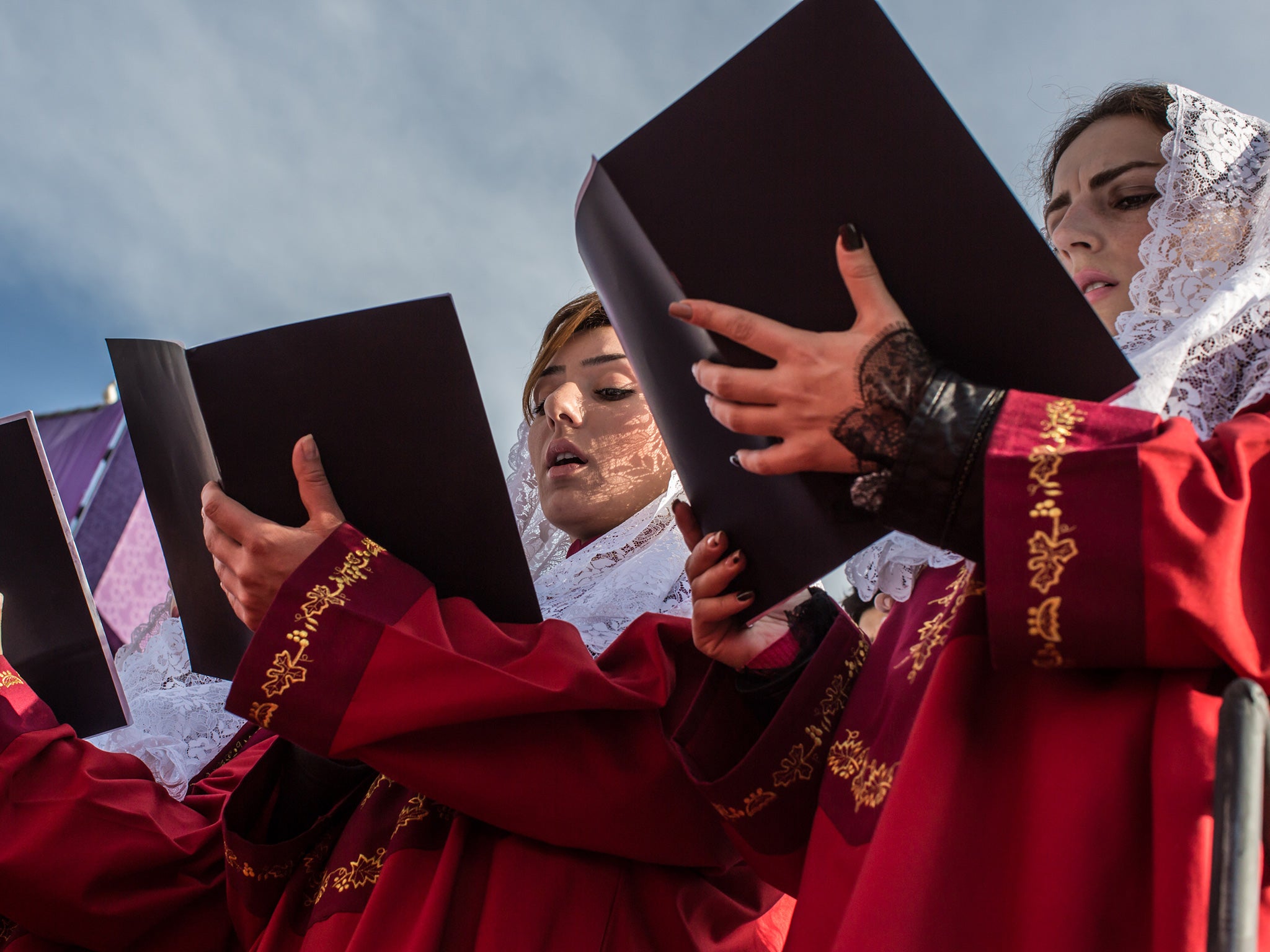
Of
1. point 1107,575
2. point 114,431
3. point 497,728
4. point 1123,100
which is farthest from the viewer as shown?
point 114,431

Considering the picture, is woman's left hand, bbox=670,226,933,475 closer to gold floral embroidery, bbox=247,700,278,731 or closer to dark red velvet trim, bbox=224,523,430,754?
dark red velvet trim, bbox=224,523,430,754

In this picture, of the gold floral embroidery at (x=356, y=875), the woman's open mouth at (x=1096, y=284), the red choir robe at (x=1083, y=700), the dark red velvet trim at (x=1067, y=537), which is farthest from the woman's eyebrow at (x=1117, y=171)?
the gold floral embroidery at (x=356, y=875)

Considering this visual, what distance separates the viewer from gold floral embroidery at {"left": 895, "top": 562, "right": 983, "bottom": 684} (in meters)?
1.15

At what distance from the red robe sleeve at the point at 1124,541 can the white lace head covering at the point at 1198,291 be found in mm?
288

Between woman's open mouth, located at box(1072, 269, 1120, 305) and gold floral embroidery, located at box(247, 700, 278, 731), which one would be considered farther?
woman's open mouth, located at box(1072, 269, 1120, 305)

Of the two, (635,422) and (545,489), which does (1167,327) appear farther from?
(545,489)

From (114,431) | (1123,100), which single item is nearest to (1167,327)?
(1123,100)

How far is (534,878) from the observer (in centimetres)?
143

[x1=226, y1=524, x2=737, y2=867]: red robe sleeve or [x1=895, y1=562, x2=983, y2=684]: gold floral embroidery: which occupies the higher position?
[x1=226, y1=524, x2=737, y2=867]: red robe sleeve

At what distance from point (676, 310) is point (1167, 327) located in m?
0.70

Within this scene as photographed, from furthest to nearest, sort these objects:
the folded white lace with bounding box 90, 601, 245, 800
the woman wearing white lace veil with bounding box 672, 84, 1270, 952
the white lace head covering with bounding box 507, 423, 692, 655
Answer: the folded white lace with bounding box 90, 601, 245, 800
the white lace head covering with bounding box 507, 423, 692, 655
the woman wearing white lace veil with bounding box 672, 84, 1270, 952

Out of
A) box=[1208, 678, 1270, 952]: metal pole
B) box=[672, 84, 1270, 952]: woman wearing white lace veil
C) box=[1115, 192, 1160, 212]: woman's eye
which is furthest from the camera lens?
box=[1115, 192, 1160, 212]: woman's eye

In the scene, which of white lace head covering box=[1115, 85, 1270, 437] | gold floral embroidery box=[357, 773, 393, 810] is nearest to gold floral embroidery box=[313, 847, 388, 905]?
gold floral embroidery box=[357, 773, 393, 810]

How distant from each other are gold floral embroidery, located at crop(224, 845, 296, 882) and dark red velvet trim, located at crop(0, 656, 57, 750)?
418 millimetres
